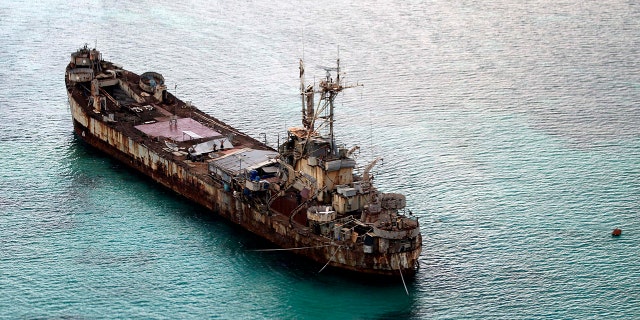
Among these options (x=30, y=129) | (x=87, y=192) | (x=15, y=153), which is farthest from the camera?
(x=30, y=129)

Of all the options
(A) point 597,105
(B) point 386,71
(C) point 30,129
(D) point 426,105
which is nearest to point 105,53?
(C) point 30,129

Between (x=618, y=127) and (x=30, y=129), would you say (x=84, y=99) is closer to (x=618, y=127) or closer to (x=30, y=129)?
(x=30, y=129)

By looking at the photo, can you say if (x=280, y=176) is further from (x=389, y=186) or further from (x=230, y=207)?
(x=389, y=186)

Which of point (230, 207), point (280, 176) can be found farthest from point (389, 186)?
point (230, 207)

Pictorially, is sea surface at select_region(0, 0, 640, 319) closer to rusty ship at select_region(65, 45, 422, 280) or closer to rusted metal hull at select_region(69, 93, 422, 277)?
rusted metal hull at select_region(69, 93, 422, 277)

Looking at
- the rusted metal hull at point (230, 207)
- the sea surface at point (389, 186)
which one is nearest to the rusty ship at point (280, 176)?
the rusted metal hull at point (230, 207)

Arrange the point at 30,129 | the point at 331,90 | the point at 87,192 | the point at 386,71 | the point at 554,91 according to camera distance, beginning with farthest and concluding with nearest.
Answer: the point at 386,71 < the point at 554,91 < the point at 30,129 < the point at 87,192 < the point at 331,90
